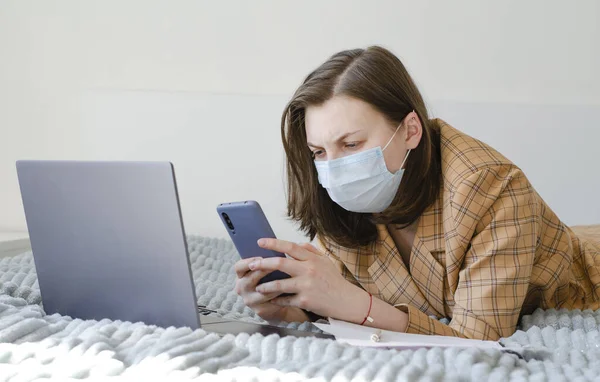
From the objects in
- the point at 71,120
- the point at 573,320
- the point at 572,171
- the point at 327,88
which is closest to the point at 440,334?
the point at 573,320

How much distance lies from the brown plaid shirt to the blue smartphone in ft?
0.90

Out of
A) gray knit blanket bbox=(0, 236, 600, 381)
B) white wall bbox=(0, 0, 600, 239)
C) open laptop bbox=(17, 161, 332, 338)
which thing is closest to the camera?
gray knit blanket bbox=(0, 236, 600, 381)

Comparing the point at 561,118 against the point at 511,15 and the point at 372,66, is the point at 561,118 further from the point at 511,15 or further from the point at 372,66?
the point at 372,66

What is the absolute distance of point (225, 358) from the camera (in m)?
0.86

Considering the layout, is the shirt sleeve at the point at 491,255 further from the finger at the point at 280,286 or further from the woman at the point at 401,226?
the finger at the point at 280,286

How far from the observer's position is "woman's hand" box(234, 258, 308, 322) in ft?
4.35

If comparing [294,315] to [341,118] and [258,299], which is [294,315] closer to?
[258,299]

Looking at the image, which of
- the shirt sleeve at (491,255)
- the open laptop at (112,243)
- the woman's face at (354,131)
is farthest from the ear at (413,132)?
the open laptop at (112,243)

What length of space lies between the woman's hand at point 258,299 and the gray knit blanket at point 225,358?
323 mm

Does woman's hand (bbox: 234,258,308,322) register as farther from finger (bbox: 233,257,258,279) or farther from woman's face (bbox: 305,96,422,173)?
woman's face (bbox: 305,96,422,173)

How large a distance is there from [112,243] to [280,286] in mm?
314

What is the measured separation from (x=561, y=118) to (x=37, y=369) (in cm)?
214

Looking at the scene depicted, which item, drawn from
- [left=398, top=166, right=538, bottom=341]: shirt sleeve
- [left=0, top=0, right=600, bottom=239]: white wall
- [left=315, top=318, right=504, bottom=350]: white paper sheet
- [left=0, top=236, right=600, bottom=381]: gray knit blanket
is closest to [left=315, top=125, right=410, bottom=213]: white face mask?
[left=398, top=166, right=538, bottom=341]: shirt sleeve

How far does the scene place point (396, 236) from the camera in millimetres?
1535
